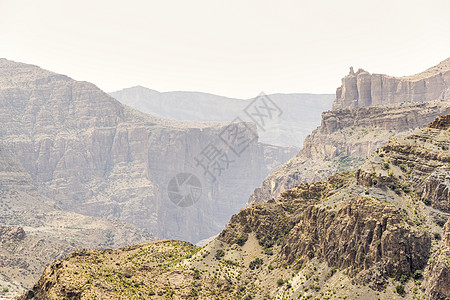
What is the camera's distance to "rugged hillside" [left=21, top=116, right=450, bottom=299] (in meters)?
75.2

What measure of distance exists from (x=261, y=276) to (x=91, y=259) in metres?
35.1

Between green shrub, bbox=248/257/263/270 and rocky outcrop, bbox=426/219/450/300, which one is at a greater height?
rocky outcrop, bbox=426/219/450/300

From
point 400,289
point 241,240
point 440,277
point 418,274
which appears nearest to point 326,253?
point 400,289

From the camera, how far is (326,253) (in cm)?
8512

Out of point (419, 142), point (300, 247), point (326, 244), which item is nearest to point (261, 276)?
point (300, 247)

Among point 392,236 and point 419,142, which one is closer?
point 392,236

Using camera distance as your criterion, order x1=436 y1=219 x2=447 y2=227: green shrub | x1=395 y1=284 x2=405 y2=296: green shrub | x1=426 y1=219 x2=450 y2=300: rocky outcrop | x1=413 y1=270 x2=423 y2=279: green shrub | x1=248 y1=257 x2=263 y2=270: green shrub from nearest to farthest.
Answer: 1. x1=426 y1=219 x2=450 y2=300: rocky outcrop
2. x1=395 y1=284 x2=405 y2=296: green shrub
3. x1=413 y1=270 x2=423 y2=279: green shrub
4. x1=436 y1=219 x2=447 y2=227: green shrub
5. x1=248 y1=257 x2=263 y2=270: green shrub

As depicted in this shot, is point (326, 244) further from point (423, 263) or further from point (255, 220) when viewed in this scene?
point (255, 220)

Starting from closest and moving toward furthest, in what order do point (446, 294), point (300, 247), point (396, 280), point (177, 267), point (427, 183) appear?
point (446, 294)
point (396, 280)
point (427, 183)
point (300, 247)
point (177, 267)

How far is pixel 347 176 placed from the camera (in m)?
111

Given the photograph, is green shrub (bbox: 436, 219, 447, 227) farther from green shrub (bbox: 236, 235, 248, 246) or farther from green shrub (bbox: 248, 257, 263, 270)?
green shrub (bbox: 236, 235, 248, 246)

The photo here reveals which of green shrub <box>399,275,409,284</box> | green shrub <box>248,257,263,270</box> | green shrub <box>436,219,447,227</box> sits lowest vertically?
green shrub <box>248,257,263,270</box>

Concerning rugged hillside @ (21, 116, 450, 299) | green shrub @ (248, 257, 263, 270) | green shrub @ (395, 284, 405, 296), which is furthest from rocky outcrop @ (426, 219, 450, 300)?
green shrub @ (248, 257, 263, 270)

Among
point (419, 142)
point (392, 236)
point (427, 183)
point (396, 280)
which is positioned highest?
point (419, 142)
